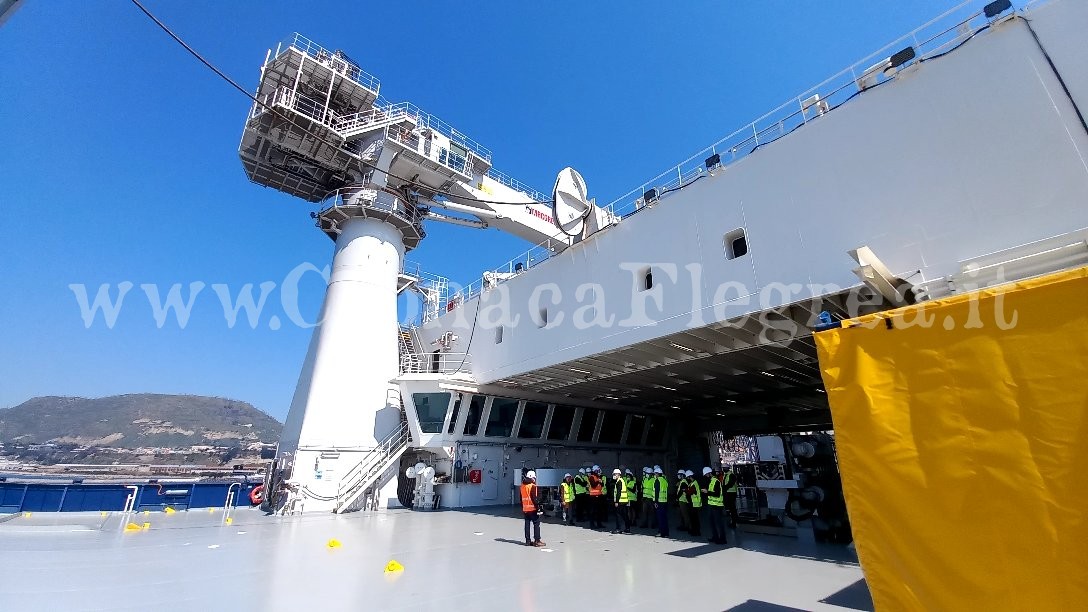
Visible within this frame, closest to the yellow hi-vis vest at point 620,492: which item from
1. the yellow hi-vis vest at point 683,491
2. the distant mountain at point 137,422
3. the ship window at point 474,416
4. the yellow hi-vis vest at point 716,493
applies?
the yellow hi-vis vest at point 683,491

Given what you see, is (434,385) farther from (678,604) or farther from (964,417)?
(964,417)

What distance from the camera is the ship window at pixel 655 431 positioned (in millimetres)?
24297

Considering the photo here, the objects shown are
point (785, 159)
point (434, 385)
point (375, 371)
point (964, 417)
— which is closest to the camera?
point (964, 417)

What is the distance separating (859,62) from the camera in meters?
9.16

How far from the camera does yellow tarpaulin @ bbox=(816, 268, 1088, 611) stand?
2.43 meters

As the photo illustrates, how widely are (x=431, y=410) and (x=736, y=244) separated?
1251 cm

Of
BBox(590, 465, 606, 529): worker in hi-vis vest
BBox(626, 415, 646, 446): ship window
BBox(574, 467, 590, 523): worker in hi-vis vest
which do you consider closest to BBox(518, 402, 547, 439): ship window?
BBox(574, 467, 590, 523): worker in hi-vis vest

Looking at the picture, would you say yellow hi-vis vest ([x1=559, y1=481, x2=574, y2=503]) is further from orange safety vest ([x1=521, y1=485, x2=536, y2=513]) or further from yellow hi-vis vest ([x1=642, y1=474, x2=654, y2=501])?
orange safety vest ([x1=521, y1=485, x2=536, y2=513])

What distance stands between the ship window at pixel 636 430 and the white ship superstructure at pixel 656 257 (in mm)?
124

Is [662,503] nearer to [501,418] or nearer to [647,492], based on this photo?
[647,492]

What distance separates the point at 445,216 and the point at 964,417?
71.5 ft

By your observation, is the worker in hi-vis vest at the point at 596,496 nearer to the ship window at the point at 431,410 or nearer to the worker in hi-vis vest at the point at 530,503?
the worker in hi-vis vest at the point at 530,503

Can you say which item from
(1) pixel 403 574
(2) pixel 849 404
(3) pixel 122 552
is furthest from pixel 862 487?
(3) pixel 122 552

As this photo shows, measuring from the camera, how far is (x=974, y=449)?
2.72 meters
